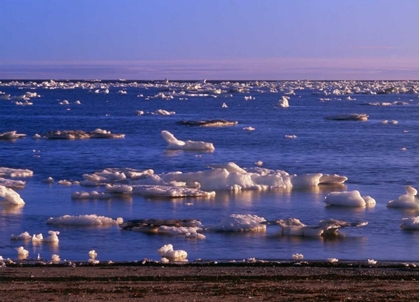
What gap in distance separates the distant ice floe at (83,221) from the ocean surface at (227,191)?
160mm

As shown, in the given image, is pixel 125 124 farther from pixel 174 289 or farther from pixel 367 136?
pixel 174 289

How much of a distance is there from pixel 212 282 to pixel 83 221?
192 inches

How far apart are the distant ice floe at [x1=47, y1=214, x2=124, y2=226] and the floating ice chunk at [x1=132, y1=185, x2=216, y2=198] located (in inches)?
122

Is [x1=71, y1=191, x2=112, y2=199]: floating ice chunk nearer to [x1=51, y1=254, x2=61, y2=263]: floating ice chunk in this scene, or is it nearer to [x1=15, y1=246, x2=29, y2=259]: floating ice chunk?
[x1=15, y1=246, x2=29, y2=259]: floating ice chunk

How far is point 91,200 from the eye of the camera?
637 inches

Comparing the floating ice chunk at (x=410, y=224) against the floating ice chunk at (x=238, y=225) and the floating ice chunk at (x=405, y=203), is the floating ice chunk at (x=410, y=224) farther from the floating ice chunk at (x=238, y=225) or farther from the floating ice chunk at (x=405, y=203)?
the floating ice chunk at (x=238, y=225)

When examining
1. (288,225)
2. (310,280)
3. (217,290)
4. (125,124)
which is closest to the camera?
(217,290)

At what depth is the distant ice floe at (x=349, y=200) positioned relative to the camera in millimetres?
15250

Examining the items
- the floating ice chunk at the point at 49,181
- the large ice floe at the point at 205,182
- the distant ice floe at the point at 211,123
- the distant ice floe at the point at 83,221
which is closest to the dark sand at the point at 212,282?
the distant ice floe at the point at 83,221

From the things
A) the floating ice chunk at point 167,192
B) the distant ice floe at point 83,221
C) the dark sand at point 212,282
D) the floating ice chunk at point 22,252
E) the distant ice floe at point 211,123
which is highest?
the dark sand at point 212,282

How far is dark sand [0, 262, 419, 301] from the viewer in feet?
25.8

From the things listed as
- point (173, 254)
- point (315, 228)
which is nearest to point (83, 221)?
point (173, 254)

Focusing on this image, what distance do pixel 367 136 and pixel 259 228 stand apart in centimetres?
2151

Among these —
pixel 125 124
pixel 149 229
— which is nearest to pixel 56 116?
pixel 125 124
